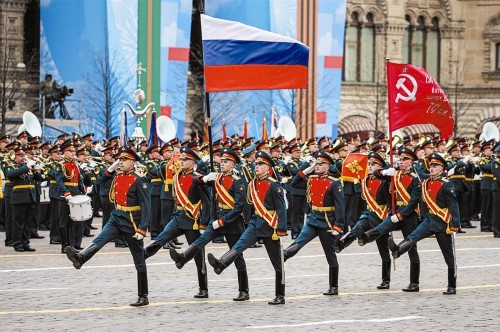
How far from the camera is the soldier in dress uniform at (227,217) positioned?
52.5 ft

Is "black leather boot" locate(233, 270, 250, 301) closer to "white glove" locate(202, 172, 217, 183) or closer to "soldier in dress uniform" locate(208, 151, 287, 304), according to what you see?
"soldier in dress uniform" locate(208, 151, 287, 304)

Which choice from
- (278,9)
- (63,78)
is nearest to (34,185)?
(63,78)

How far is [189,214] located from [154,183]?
920 centimetres

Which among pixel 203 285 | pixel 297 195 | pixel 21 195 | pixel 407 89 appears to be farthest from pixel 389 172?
pixel 297 195

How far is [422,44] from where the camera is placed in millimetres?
63344

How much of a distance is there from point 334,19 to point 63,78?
40.2 feet

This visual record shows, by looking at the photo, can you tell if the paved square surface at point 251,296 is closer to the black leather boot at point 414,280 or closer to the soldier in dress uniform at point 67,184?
the black leather boot at point 414,280

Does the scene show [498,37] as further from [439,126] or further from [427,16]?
[439,126]

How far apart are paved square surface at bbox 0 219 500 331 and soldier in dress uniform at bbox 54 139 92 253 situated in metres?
0.44

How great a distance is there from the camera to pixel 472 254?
74.7 feet

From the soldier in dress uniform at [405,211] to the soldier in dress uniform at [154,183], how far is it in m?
7.91

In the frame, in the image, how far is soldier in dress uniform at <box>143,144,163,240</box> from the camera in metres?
25.1

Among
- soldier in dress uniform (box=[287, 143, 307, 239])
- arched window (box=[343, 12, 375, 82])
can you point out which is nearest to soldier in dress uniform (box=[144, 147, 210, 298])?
soldier in dress uniform (box=[287, 143, 307, 239])

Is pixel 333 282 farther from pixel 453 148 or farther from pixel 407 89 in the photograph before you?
pixel 453 148
